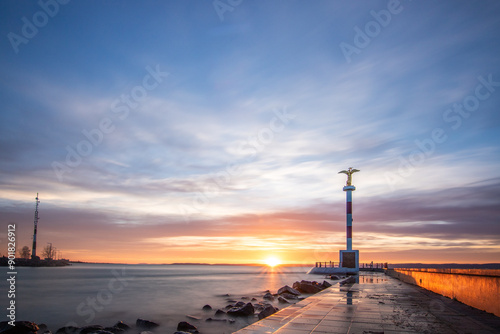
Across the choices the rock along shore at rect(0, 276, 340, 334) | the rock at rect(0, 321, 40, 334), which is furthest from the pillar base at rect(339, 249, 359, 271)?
the rock at rect(0, 321, 40, 334)

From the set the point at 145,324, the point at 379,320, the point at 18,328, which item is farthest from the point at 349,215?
the point at 18,328

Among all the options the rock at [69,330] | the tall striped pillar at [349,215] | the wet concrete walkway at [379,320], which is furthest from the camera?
the tall striped pillar at [349,215]

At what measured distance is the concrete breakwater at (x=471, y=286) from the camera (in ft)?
28.7

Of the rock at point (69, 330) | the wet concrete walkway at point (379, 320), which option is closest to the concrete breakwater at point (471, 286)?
the wet concrete walkway at point (379, 320)

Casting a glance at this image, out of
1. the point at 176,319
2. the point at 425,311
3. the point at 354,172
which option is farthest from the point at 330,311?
the point at 354,172

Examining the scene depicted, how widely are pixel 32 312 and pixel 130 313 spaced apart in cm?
718

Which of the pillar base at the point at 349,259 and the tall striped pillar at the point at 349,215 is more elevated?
the tall striped pillar at the point at 349,215

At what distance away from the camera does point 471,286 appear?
10570 millimetres

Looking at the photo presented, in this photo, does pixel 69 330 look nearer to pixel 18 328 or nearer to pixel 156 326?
pixel 18 328

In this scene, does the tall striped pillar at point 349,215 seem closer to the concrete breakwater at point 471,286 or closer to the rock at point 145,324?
the concrete breakwater at point 471,286

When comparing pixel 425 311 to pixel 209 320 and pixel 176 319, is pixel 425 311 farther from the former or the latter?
pixel 176 319

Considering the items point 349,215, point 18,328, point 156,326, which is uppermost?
point 349,215

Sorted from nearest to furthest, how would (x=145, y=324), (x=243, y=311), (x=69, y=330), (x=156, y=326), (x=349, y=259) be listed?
(x=69, y=330) → (x=145, y=324) → (x=156, y=326) → (x=243, y=311) → (x=349, y=259)

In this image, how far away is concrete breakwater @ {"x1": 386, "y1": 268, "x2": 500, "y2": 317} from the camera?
28.7 ft
